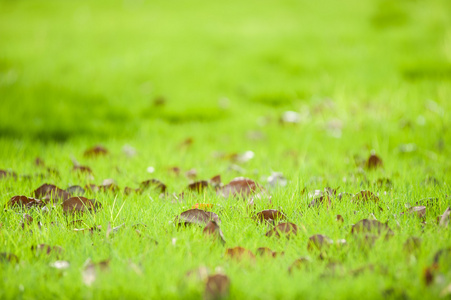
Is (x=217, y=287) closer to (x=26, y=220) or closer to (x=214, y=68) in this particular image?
(x=26, y=220)

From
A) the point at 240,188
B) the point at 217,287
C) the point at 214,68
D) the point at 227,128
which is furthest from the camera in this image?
the point at 214,68

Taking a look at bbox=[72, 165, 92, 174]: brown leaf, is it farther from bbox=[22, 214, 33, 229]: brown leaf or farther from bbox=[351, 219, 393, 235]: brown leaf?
bbox=[351, 219, 393, 235]: brown leaf

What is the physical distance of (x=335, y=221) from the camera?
1.67 m

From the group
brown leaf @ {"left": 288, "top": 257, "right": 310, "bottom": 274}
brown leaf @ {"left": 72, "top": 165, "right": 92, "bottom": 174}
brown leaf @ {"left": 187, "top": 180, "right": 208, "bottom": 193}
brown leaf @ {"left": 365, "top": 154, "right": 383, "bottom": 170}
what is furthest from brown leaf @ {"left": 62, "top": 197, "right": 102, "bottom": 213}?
brown leaf @ {"left": 365, "top": 154, "right": 383, "bottom": 170}

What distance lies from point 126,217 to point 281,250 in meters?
0.83

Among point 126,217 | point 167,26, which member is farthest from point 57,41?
point 126,217

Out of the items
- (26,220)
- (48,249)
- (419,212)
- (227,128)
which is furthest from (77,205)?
(227,128)

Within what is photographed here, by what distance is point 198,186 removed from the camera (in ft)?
7.52

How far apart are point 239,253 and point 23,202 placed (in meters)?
1.30

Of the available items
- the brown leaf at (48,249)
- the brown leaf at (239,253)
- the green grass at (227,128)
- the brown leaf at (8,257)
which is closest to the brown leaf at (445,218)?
the green grass at (227,128)

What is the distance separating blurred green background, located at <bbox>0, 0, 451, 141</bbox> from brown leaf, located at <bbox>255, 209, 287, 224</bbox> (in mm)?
2642

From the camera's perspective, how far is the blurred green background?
4.34 m

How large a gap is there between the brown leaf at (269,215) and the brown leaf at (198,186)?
587 millimetres

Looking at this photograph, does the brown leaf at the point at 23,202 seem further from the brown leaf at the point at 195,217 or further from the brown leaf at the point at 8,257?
the brown leaf at the point at 195,217
